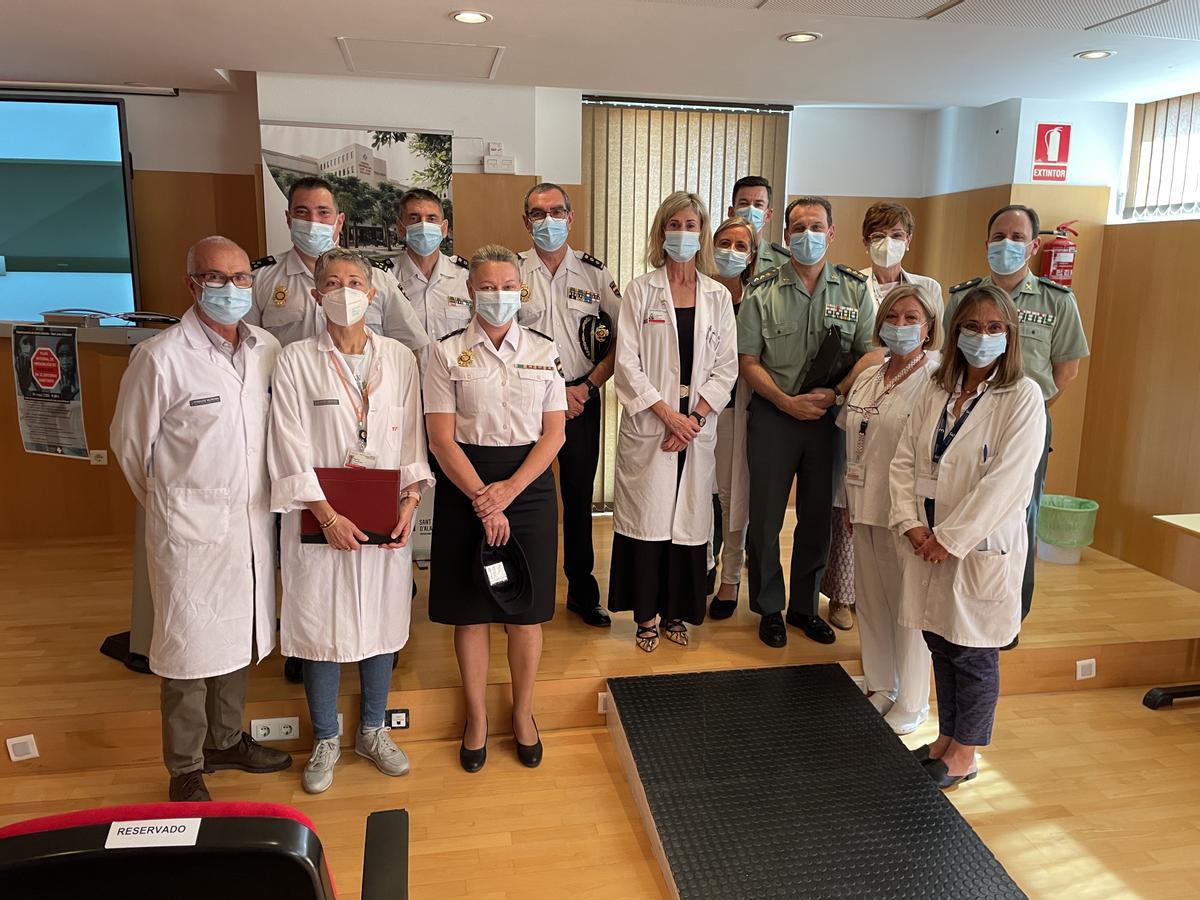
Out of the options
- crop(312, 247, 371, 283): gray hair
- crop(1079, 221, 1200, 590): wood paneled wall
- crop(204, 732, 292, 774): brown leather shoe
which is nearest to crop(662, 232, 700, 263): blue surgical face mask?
crop(312, 247, 371, 283): gray hair

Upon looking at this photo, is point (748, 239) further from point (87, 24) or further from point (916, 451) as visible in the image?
point (87, 24)

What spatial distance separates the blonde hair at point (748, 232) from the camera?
3.29 meters

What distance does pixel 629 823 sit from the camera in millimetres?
2609

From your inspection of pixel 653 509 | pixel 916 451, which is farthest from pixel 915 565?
pixel 653 509

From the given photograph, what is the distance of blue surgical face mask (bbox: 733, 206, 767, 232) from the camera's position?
3619 mm

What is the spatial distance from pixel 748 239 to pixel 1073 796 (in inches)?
90.3

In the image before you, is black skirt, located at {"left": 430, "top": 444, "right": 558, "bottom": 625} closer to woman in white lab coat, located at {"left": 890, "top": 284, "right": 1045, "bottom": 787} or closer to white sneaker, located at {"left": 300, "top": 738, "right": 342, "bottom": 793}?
white sneaker, located at {"left": 300, "top": 738, "right": 342, "bottom": 793}

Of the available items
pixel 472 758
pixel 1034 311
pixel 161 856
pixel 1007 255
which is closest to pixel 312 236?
pixel 472 758

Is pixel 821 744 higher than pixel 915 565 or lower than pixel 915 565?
lower

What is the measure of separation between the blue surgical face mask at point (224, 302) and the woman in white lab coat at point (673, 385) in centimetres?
133

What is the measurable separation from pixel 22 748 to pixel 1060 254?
553 cm

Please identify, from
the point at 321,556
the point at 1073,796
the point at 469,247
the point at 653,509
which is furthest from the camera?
the point at 469,247

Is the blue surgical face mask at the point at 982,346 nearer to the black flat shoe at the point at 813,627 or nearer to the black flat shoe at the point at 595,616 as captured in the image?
the black flat shoe at the point at 813,627

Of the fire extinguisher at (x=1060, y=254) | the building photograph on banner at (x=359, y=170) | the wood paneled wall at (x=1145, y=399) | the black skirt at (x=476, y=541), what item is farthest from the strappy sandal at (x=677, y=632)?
the fire extinguisher at (x=1060, y=254)
